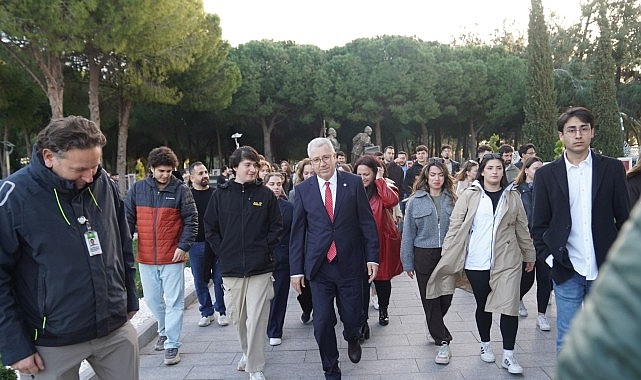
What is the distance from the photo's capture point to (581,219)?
351 centimetres

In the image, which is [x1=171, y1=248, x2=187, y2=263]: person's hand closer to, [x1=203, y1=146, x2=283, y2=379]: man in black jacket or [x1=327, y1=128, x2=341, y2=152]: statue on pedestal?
[x1=203, y1=146, x2=283, y2=379]: man in black jacket

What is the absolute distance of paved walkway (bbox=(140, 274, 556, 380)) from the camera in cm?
456

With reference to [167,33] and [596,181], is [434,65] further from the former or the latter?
[596,181]

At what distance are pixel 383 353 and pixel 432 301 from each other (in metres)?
0.76

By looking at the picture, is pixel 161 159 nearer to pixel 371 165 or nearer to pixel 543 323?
pixel 371 165

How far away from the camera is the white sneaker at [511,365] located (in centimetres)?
430

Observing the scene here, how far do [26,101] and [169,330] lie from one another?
89.3 ft

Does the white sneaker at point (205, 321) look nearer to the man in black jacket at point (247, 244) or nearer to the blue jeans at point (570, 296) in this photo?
the man in black jacket at point (247, 244)

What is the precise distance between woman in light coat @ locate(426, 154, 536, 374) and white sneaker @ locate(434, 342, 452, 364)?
349 millimetres

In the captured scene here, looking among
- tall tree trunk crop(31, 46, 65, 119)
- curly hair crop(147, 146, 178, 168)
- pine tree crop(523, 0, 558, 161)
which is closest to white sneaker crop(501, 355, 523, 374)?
curly hair crop(147, 146, 178, 168)

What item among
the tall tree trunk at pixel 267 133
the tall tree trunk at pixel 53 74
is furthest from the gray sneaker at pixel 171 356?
the tall tree trunk at pixel 267 133

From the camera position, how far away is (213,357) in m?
5.18

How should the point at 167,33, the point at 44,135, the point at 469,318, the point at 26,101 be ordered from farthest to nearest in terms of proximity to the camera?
the point at 26,101 < the point at 167,33 < the point at 469,318 < the point at 44,135

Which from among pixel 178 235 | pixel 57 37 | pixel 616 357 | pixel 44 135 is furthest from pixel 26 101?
pixel 616 357
